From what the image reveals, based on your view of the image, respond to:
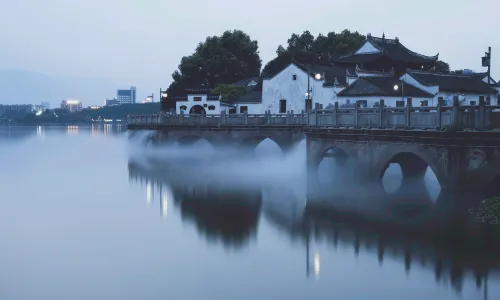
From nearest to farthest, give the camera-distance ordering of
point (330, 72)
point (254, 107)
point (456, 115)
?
point (456, 115)
point (330, 72)
point (254, 107)

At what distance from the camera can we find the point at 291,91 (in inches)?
2921

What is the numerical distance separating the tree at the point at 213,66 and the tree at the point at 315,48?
5775mm

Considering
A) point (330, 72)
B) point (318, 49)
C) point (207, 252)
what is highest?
point (318, 49)

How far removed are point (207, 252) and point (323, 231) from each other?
6.25m

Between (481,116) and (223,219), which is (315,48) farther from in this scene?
(481,116)

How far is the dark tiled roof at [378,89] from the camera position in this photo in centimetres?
5722

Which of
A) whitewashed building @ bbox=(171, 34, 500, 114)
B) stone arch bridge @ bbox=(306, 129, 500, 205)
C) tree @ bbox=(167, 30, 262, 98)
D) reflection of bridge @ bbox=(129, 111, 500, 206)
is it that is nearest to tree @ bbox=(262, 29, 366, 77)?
tree @ bbox=(167, 30, 262, 98)

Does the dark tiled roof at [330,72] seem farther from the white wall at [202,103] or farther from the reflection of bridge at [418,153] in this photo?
the reflection of bridge at [418,153]

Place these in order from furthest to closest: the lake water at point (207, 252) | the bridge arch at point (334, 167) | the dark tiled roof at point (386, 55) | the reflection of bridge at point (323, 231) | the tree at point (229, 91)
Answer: the tree at point (229, 91)
the dark tiled roof at point (386, 55)
the bridge arch at point (334, 167)
the reflection of bridge at point (323, 231)
the lake water at point (207, 252)

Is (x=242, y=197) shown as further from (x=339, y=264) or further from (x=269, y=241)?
(x=339, y=264)

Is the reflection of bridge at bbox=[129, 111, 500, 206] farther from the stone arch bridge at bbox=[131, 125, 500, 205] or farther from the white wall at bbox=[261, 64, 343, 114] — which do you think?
the white wall at bbox=[261, 64, 343, 114]

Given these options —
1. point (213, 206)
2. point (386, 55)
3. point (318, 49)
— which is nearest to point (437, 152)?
point (213, 206)

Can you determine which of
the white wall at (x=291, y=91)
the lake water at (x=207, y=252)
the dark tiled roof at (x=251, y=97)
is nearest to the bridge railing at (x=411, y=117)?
the lake water at (x=207, y=252)

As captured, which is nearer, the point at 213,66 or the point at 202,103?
the point at 202,103
